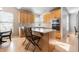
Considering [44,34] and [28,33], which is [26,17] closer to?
[28,33]

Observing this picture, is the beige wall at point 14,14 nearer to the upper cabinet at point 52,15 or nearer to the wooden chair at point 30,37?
the wooden chair at point 30,37

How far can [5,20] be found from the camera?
1.98m

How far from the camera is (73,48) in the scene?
2.00m

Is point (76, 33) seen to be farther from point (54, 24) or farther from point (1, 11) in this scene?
point (1, 11)

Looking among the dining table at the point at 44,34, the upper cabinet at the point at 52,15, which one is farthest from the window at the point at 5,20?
the upper cabinet at the point at 52,15

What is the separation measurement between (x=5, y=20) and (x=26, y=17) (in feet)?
1.29

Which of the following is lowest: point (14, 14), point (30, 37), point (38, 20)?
point (30, 37)

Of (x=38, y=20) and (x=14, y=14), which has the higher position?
(x=14, y=14)

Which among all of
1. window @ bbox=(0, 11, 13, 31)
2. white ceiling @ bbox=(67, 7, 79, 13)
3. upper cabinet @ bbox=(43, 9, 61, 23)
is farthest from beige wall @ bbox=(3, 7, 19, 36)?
white ceiling @ bbox=(67, 7, 79, 13)

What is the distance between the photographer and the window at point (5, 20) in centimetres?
197

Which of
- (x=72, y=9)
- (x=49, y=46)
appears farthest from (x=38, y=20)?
(x=72, y=9)

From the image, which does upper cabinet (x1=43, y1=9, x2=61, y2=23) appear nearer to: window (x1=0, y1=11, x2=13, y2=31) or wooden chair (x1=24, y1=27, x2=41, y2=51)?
wooden chair (x1=24, y1=27, x2=41, y2=51)

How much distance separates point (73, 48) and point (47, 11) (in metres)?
0.85
